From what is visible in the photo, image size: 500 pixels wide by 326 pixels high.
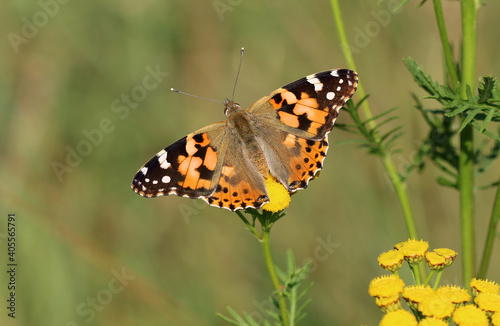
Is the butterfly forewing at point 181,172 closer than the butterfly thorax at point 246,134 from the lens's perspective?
Yes

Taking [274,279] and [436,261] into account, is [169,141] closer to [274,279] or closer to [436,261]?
[274,279]

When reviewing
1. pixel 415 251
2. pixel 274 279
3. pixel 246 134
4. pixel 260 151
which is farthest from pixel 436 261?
pixel 246 134

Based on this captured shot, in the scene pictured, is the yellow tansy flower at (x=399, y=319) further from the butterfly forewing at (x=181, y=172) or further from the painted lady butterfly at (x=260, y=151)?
the butterfly forewing at (x=181, y=172)

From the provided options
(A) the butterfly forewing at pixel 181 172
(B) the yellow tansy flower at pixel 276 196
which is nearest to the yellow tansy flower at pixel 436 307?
(B) the yellow tansy flower at pixel 276 196

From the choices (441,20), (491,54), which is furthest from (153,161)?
(491,54)

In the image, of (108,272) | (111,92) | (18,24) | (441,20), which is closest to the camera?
(441,20)

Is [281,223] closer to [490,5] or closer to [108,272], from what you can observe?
[108,272]

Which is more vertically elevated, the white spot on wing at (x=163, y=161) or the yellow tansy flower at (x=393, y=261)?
the white spot on wing at (x=163, y=161)
